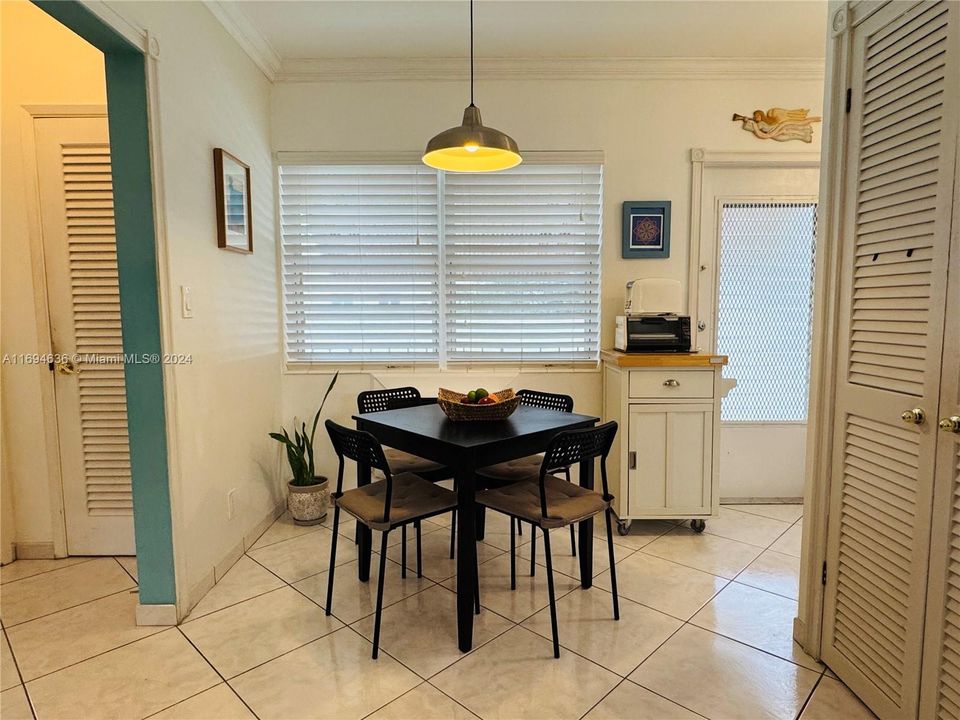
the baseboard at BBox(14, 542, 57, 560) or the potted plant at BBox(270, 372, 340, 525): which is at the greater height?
the potted plant at BBox(270, 372, 340, 525)

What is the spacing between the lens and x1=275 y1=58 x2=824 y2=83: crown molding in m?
3.23

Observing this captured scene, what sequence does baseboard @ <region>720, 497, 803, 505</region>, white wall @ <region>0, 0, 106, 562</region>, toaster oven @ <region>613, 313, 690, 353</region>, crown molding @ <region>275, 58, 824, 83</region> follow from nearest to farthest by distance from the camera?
white wall @ <region>0, 0, 106, 562</region>
toaster oven @ <region>613, 313, 690, 353</region>
crown molding @ <region>275, 58, 824, 83</region>
baseboard @ <region>720, 497, 803, 505</region>

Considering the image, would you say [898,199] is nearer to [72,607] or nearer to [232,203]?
[232,203]

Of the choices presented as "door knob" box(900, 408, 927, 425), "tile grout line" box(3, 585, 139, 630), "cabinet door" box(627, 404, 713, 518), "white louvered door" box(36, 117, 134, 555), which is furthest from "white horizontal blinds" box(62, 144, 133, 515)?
"door knob" box(900, 408, 927, 425)

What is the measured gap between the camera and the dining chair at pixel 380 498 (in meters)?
1.94

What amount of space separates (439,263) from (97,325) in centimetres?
186

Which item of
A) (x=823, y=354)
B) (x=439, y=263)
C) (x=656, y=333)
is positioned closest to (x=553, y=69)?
(x=439, y=263)

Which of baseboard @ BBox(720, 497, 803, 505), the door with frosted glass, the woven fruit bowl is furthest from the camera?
baseboard @ BBox(720, 497, 803, 505)

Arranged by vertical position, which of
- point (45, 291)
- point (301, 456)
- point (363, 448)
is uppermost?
point (45, 291)

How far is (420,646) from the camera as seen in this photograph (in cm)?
201

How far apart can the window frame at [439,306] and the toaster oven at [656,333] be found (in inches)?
14.8

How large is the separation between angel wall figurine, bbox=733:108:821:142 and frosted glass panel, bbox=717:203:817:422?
0.40m

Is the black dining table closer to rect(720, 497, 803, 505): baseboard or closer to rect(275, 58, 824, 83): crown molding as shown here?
rect(720, 497, 803, 505): baseboard

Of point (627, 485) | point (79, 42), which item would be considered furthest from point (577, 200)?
point (79, 42)
